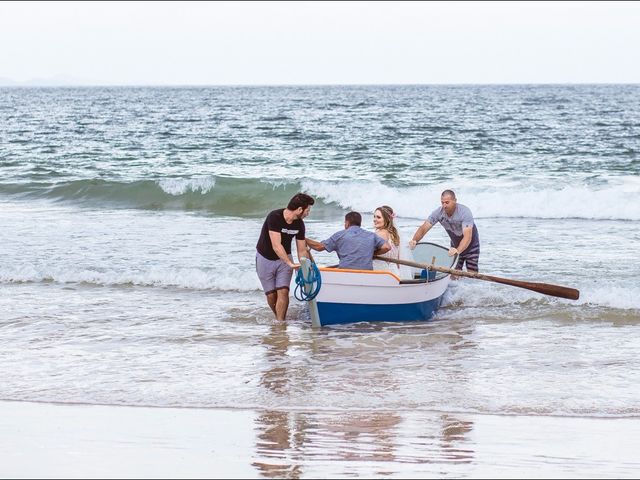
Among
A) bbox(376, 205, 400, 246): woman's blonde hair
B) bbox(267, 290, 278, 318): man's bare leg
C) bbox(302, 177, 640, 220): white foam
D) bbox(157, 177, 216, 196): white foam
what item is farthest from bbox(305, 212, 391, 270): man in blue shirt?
bbox(157, 177, 216, 196): white foam

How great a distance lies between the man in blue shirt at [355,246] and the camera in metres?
10.5

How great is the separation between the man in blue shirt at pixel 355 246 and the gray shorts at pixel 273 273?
1.65 ft

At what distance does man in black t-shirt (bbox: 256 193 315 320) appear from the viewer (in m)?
10.0

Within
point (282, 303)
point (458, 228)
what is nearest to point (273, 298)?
point (282, 303)

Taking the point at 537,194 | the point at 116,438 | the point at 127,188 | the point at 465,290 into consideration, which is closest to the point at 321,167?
the point at 127,188

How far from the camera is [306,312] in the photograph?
37.1 feet

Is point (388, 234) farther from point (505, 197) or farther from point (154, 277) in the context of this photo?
point (505, 197)

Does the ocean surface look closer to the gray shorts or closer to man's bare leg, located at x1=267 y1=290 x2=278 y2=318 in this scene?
man's bare leg, located at x1=267 y1=290 x2=278 y2=318

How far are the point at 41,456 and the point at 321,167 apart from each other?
25.4m

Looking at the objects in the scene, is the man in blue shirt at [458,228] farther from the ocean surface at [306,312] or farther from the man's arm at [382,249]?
the man's arm at [382,249]

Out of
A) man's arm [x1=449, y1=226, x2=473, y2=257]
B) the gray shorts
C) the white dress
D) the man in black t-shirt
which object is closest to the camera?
the man in black t-shirt

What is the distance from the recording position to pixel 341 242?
1055cm

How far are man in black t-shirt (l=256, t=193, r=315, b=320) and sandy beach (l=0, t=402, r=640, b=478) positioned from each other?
317 cm

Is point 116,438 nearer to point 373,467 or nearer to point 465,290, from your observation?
point 373,467
